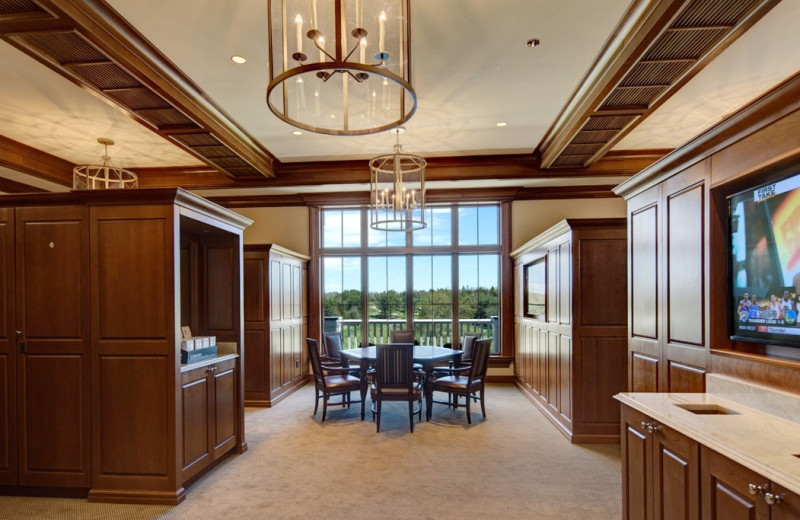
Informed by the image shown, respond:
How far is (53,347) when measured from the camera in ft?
11.1

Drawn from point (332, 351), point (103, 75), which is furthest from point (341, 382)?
point (103, 75)

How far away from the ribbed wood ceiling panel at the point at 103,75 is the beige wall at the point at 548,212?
4314 millimetres

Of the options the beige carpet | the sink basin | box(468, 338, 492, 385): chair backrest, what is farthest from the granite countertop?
box(468, 338, 492, 385): chair backrest

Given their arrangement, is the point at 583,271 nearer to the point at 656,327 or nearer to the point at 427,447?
the point at 656,327

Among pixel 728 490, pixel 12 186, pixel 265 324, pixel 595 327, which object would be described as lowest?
pixel 728 490

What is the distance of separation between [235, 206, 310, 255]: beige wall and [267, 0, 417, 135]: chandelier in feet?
16.7

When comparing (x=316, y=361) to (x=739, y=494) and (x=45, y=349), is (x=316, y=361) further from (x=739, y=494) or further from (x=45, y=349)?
(x=739, y=494)

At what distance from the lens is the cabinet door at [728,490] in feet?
5.16

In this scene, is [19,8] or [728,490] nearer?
[728,490]

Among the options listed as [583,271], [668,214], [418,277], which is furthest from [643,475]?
[418,277]

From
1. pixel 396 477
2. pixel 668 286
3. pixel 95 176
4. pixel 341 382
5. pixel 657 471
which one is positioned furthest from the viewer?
pixel 95 176

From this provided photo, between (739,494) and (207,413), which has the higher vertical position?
(739,494)

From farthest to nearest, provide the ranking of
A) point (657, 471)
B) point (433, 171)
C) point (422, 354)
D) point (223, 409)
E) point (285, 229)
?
point (285, 229) → point (433, 171) → point (422, 354) → point (223, 409) → point (657, 471)

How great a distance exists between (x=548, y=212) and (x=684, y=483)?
575 cm
